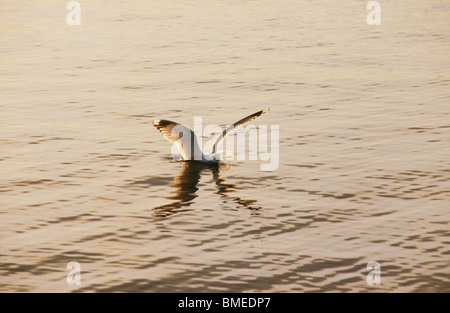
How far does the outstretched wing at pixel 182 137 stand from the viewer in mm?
22656

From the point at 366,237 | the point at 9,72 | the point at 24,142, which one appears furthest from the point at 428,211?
the point at 9,72

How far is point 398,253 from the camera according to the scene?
17.6 m

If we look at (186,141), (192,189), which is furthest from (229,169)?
(192,189)

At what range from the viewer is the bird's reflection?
66.8 ft

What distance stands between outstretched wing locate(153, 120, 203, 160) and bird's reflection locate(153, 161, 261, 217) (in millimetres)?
397

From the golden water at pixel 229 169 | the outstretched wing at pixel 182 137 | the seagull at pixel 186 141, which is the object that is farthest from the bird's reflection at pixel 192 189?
the outstretched wing at pixel 182 137

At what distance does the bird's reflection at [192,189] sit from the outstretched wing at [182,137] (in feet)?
1.30

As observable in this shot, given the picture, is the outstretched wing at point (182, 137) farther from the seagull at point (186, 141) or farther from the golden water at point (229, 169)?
the golden water at point (229, 169)

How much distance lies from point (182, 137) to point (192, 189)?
215 cm

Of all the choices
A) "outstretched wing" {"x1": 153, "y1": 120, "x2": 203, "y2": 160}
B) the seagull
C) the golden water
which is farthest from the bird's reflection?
"outstretched wing" {"x1": 153, "y1": 120, "x2": 203, "y2": 160}

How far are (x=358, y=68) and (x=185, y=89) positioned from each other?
30.6 feet

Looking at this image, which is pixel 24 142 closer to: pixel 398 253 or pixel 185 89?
pixel 185 89

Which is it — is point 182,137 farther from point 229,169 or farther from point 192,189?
point 192,189

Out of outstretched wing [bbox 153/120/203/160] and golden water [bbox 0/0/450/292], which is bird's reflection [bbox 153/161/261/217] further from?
outstretched wing [bbox 153/120/203/160]
